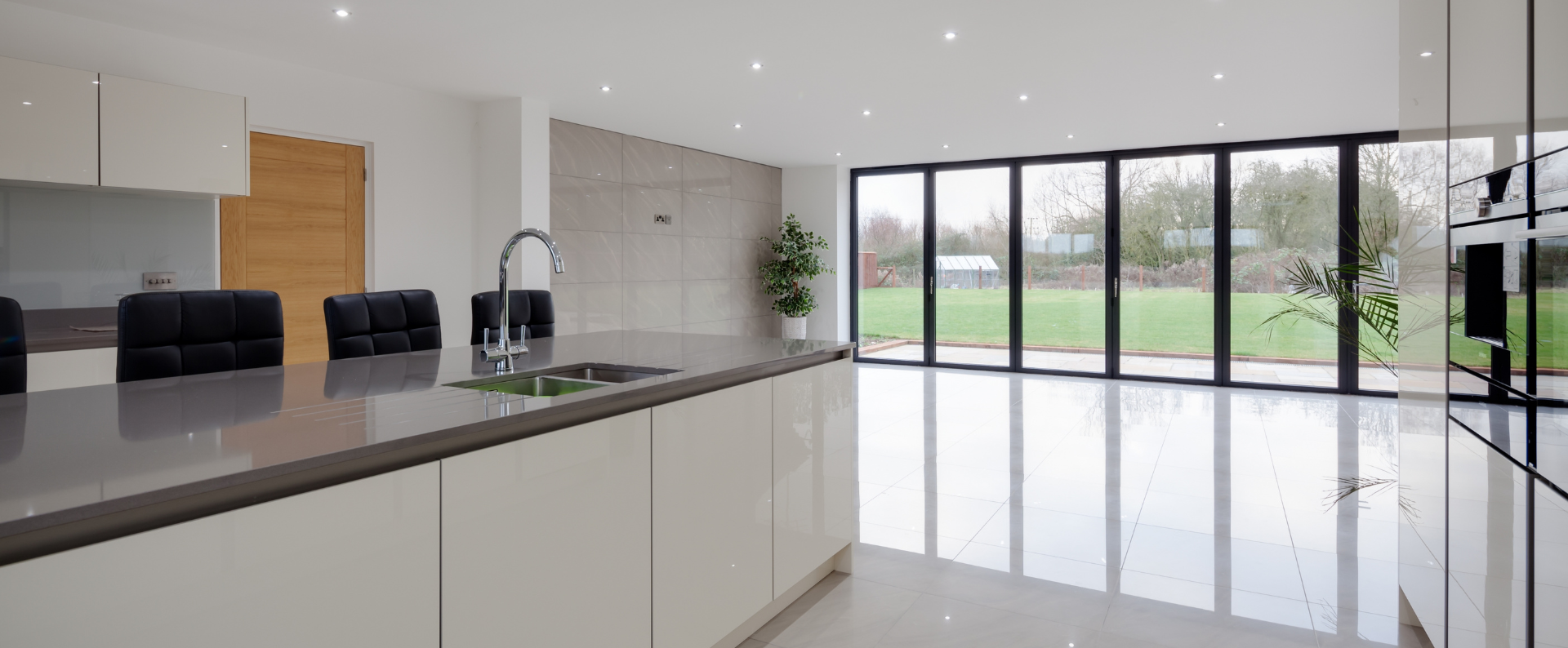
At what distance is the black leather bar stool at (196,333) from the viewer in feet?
7.63

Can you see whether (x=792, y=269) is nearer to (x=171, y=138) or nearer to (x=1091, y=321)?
(x=1091, y=321)

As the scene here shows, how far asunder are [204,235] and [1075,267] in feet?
23.7

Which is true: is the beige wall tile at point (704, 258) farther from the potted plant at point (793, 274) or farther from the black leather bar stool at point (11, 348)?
the black leather bar stool at point (11, 348)

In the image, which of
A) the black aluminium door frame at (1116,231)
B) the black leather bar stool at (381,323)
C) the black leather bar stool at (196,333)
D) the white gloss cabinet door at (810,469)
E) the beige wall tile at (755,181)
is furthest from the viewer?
the beige wall tile at (755,181)

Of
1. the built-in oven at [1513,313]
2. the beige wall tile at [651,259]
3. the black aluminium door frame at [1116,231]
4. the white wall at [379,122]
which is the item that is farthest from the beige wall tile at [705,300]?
the built-in oven at [1513,313]

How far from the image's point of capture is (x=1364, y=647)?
2.32 metres

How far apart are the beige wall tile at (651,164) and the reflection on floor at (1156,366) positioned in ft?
10.8

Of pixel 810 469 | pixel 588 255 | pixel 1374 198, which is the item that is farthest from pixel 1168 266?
pixel 810 469

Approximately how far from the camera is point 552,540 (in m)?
1.63

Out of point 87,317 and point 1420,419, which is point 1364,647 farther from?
point 87,317

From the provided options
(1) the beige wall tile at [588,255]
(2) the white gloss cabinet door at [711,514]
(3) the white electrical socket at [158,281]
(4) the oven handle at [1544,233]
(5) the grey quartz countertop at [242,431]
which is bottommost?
(2) the white gloss cabinet door at [711,514]

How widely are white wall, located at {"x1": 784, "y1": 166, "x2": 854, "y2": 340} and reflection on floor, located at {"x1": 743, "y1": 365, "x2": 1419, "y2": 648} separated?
331 centimetres

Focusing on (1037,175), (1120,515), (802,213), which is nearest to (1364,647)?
(1120,515)

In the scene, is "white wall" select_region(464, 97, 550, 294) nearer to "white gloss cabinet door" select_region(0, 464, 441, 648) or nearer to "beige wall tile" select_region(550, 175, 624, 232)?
"beige wall tile" select_region(550, 175, 624, 232)
